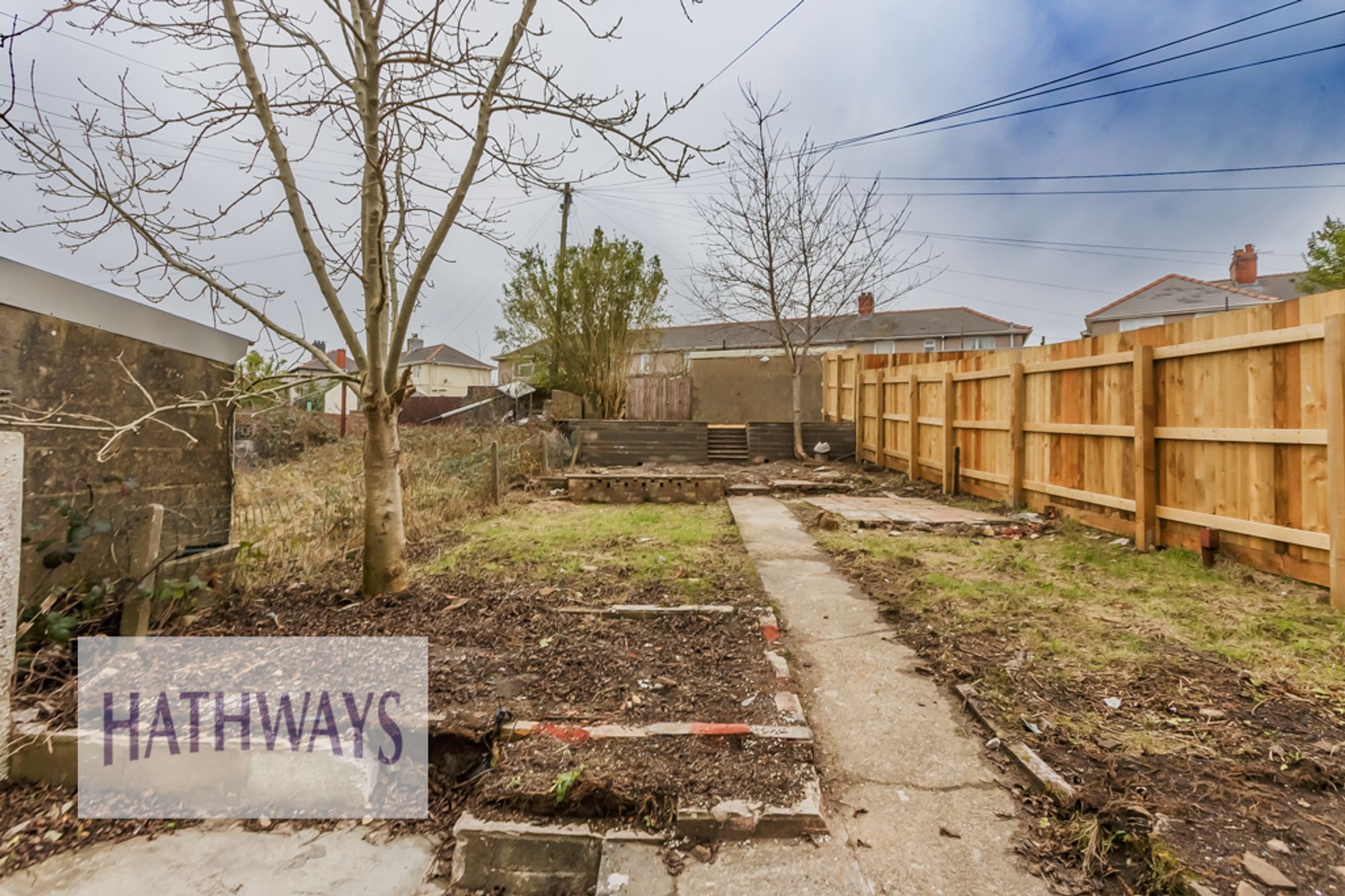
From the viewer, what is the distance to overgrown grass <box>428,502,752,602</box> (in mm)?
4438

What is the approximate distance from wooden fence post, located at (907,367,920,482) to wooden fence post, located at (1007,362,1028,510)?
102 inches

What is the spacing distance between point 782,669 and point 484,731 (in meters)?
1.32

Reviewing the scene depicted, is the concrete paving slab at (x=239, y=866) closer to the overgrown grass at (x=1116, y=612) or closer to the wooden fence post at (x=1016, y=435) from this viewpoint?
the overgrown grass at (x=1116, y=612)

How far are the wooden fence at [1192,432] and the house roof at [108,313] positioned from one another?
6.74 m

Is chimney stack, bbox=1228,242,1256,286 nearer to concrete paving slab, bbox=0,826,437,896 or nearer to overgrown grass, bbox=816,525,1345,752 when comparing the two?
overgrown grass, bbox=816,525,1345,752

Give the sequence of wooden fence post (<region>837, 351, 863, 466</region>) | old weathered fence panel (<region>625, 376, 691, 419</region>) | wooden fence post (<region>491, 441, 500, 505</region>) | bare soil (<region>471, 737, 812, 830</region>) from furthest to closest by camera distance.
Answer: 1. old weathered fence panel (<region>625, 376, 691, 419</region>)
2. wooden fence post (<region>837, 351, 863, 466</region>)
3. wooden fence post (<region>491, 441, 500, 505</region>)
4. bare soil (<region>471, 737, 812, 830</region>)

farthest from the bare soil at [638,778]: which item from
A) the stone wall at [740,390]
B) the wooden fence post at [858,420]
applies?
the stone wall at [740,390]

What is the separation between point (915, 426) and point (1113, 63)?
20.8ft

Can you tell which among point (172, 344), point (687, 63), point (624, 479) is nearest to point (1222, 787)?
point (687, 63)

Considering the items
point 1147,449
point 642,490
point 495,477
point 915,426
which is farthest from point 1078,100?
point 495,477

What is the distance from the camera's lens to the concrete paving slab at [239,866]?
1.66 metres

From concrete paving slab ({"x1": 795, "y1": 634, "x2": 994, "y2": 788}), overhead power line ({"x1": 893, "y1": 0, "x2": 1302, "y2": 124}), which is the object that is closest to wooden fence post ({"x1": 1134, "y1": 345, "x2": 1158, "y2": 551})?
concrete paving slab ({"x1": 795, "y1": 634, "x2": 994, "y2": 788})

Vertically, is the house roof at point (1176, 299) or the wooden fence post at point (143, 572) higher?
the house roof at point (1176, 299)

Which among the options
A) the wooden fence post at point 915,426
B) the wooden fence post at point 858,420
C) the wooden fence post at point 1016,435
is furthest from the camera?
the wooden fence post at point 858,420
